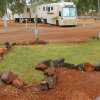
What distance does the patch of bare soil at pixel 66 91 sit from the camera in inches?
192

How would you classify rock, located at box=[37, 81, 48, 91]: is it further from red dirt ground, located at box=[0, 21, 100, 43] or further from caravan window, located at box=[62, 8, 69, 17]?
caravan window, located at box=[62, 8, 69, 17]

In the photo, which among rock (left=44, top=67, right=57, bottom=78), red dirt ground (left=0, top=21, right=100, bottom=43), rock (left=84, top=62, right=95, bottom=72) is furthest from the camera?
red dirt ground (left=0, top=21, right=100, bottom=43)

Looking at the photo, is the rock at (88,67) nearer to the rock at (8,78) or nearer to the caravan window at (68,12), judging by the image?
the rock at (8,78)

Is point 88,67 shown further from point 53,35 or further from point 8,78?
point 53,35

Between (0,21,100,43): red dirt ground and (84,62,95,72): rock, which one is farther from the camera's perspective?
(0,21,100,43): red dirt ground

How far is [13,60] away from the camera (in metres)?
7.73

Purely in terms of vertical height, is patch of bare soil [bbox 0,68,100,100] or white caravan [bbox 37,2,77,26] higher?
white caravan [bbox 37,2,77,26]

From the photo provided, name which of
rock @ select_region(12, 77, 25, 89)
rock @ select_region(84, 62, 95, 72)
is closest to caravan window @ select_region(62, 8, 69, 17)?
rock @ select_region(84, 62, 95, 72)

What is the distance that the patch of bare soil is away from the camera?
4867mm

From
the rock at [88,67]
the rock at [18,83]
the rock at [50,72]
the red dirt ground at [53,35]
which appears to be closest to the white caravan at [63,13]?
the red dirt ground at [53,35]

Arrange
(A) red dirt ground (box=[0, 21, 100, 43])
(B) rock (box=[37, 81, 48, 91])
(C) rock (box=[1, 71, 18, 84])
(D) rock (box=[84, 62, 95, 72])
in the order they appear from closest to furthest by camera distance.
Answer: (B) rock (box=[37, 81, 48, 91])
(C) rock (box=[1, 71, 18, 84])
(D) rock (box=[84, 62, 95, 72])
(A) red dirt ground (box=[0, 21, 100, 43])

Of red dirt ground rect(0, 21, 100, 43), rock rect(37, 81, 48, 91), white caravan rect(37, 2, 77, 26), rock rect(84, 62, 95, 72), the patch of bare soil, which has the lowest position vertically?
the patch of bare soil

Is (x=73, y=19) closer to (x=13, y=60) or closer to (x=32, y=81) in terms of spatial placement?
(x=13, y=60)

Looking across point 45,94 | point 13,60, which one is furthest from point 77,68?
point 13,60
